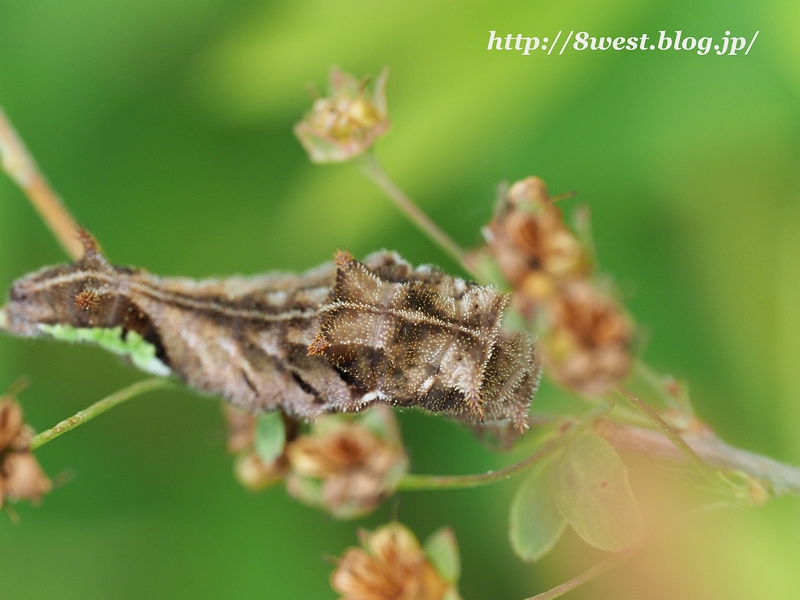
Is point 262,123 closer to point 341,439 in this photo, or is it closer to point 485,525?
point 341,439

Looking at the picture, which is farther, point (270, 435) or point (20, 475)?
point (270, 435)

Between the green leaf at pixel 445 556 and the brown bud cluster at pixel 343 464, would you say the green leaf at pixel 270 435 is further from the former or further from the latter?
the green leaf at pixel 445 556

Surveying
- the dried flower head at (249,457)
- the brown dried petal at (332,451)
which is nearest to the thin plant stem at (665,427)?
the brown dried petal at (332,451)

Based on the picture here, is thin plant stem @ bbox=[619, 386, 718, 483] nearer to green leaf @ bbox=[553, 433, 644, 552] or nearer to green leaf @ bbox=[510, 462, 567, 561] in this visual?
green leaf @ bbox=[553, 433, 644, 552]

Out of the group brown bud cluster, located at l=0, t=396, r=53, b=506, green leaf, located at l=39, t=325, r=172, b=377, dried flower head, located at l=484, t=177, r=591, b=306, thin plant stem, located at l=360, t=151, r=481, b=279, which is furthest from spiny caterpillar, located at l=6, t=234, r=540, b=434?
brown bud cluster, located at l=0, t=396, r=53, b=506

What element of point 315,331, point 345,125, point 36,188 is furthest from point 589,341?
point 36,188

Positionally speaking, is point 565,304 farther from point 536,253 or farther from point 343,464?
point 343,464
